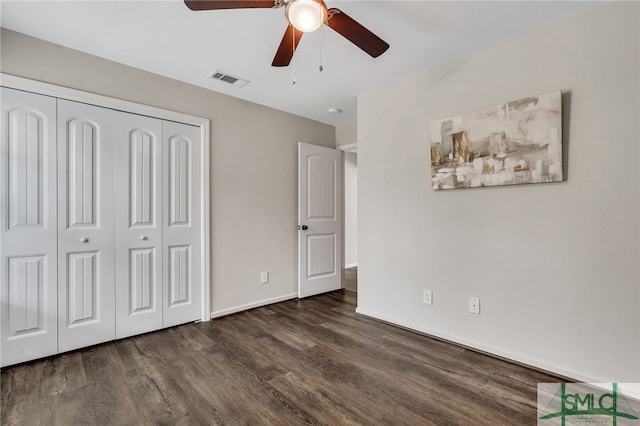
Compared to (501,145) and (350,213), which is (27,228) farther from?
(350,213)

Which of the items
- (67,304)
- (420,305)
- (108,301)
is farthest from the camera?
(420,305)

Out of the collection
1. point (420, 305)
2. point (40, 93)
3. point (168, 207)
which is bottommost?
point (420, 305)

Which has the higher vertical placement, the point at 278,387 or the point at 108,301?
the point at 108,301

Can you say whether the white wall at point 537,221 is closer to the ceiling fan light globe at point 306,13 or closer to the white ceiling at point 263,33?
the white ceiling at point 263,33

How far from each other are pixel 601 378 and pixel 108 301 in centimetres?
358

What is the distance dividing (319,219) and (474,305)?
2.13 m

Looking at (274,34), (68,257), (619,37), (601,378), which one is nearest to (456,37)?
(619,37)

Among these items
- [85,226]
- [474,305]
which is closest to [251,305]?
[85,226]

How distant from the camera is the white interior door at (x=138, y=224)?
2547 mm

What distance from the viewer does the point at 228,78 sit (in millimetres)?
2840

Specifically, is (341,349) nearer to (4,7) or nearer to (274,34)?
(274,34)

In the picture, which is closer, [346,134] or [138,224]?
[138,224]

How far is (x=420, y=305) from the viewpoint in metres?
2.72

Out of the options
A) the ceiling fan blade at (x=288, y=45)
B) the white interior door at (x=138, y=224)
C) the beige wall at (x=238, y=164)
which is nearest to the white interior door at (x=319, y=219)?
the beige wall at (x=238, y=164)
